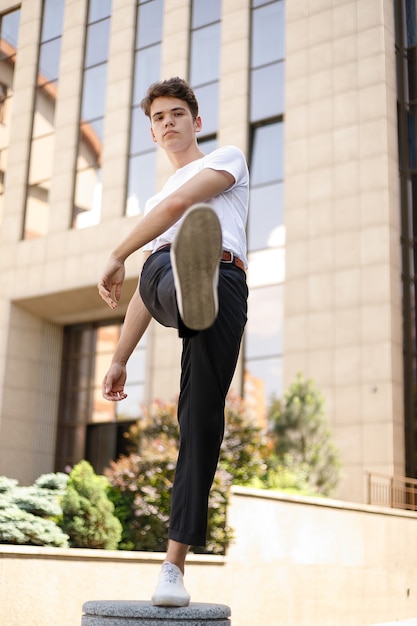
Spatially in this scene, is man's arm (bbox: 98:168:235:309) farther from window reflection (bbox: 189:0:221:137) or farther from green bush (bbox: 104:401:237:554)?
window reflection (bbox: 189:0:221:137)

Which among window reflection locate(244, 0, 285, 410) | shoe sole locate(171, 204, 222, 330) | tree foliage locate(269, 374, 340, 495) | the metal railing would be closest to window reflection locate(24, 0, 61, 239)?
window reflection locate(244, 0, 285, 410)

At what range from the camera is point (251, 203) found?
69.1 feet

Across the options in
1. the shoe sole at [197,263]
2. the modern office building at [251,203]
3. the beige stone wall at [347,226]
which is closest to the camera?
the shoe sole at [197,263]

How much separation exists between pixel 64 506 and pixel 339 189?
486 inches

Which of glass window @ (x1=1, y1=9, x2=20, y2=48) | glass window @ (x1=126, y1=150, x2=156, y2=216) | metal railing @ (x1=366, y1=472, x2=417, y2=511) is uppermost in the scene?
glass window @ (x1=1, y1=9, x2=20, y2=48)

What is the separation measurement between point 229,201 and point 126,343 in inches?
30.1

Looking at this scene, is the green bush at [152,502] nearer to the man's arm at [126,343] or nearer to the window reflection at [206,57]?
the man's arm at [126,343]

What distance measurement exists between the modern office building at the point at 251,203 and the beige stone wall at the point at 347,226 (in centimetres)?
4

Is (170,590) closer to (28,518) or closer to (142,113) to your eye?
(28,518)

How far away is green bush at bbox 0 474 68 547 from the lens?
7988 mm

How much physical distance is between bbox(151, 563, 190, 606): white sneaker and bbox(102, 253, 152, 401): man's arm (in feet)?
2.49

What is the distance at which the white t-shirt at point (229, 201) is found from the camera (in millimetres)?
3115

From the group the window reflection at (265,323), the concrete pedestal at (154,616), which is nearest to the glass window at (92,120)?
the window reflection at (265,323)

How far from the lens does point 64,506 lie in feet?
30.2
